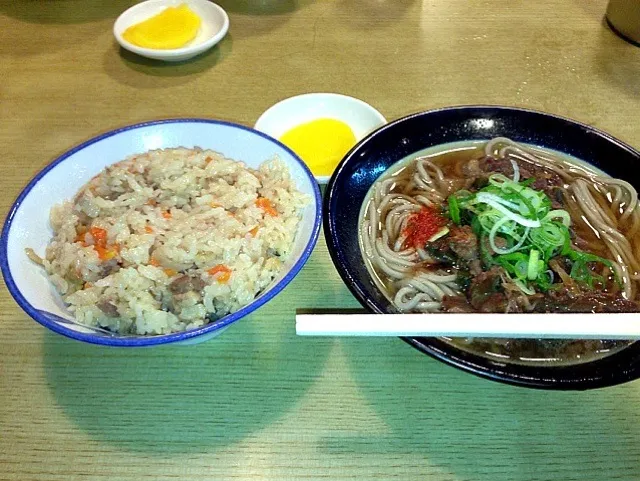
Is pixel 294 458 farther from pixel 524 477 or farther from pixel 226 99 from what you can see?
pixel 226 99

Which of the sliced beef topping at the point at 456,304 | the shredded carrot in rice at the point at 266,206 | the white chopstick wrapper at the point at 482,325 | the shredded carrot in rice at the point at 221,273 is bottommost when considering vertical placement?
the sliced beef topping at the point at 456,304

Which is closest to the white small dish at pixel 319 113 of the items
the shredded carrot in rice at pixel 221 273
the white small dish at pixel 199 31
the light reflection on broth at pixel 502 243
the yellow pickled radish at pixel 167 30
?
the light reflection on broth at pixel 502 243

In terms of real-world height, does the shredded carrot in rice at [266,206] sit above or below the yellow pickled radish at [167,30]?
above

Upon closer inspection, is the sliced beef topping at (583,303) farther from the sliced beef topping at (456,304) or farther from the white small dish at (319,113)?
the white small dish at (319,113)

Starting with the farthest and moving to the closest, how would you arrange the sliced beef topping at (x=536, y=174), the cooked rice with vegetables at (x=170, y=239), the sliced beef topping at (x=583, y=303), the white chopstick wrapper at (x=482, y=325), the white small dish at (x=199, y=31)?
the white small dish at (x=199, y=31)
the sliced beef topping at (x=536, y=174)
the sliced beef topping at (x=583, y=303)
the cooked rice with vegetables at (x=170, y=239)
the white chopstick wrapper at (x=482, y=325)

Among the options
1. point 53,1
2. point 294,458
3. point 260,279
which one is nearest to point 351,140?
point 260,279

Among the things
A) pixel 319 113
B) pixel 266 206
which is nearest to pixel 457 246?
pixel 266 206

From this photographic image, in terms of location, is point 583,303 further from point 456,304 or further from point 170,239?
point 170,239

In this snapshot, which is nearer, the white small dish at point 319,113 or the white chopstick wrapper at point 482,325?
the white chopstick wrapper at point 482,325
